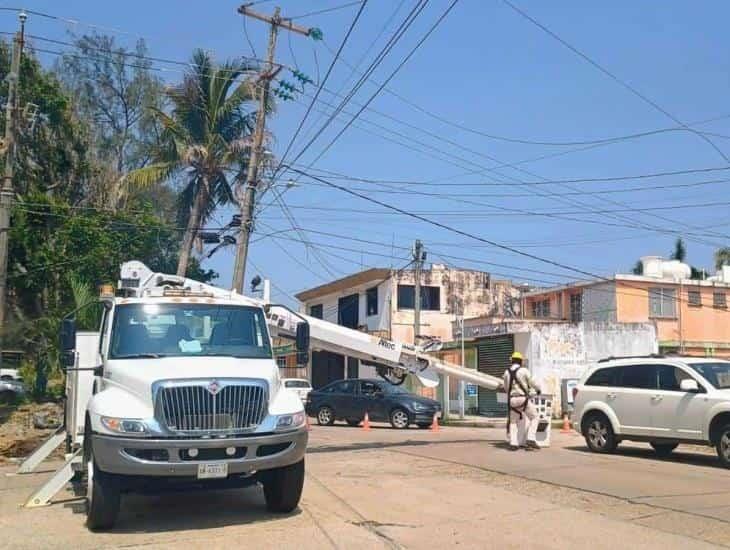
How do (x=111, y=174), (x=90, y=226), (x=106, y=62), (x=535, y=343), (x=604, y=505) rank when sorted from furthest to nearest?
(x=106, y=62)
(x=111, y=174)
(x=535, y=343)
(x=90, y=226)
(x=604, y=505)

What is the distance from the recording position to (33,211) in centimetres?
2689

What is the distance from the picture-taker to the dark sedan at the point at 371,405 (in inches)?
992

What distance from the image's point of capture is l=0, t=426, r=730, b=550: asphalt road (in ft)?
26.9

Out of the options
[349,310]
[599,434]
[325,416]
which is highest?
[349,310]

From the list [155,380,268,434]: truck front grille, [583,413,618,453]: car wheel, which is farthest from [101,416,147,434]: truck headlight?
[583,413,618,453]: car wheel

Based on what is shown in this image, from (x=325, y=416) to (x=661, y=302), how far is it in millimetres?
19441

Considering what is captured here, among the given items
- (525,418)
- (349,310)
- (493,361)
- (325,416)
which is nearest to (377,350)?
(525,418)

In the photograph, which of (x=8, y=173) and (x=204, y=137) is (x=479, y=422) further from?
(x=8, y=173)

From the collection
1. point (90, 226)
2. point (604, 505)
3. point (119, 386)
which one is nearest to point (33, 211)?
point (90, 226)

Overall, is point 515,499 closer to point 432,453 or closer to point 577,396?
point 432,453

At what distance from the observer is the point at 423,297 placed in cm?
4600

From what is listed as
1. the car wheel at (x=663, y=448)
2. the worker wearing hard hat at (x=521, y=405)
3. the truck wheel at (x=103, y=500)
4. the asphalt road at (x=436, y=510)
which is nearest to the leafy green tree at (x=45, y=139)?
the asphalt road at (x=436, y=510)

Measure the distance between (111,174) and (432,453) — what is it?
75.4 ft

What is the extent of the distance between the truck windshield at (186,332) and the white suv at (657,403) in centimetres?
793
